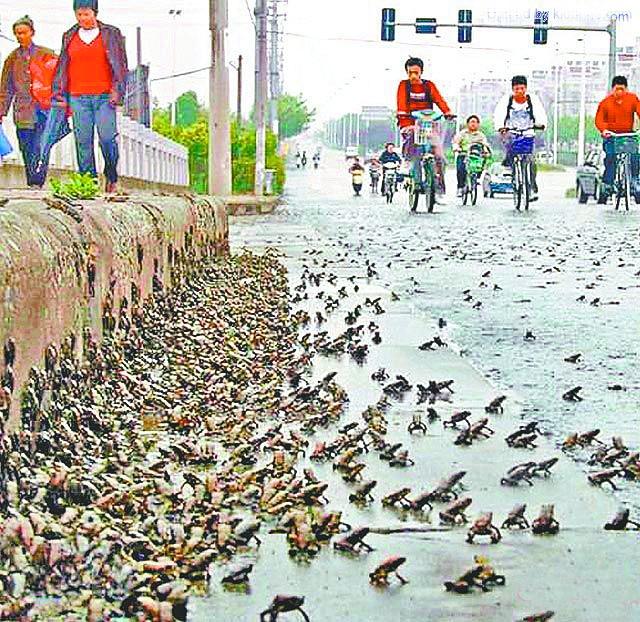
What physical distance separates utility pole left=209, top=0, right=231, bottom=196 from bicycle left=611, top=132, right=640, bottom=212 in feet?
25.5

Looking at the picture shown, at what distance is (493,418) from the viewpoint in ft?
16.8

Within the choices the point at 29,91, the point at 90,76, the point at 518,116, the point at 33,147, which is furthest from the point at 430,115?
the point at 90,76

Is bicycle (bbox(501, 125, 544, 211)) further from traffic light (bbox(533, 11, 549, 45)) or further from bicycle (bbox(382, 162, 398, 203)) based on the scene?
traffic light (bbox(533, 11, 549, 45))

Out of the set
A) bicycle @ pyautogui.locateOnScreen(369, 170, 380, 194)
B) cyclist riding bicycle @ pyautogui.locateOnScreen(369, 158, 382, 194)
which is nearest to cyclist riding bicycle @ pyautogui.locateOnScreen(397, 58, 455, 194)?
cyclist riding bicycle @ pyautogui.locateOnScreen(369, 158, 382, 194)

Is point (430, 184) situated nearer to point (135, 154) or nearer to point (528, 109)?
point (528, 109)

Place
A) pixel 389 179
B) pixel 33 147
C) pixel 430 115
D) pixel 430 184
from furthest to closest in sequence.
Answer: pixel 389 179 → pixel 430 184 → pixel 430 115 → pixel 33 147

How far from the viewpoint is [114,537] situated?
3312mm

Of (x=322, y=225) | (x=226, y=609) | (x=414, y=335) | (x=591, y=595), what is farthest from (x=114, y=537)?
(x=322, y=225)

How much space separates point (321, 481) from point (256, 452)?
396 millimetres

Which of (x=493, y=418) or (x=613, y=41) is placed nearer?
(x=493, y=418)

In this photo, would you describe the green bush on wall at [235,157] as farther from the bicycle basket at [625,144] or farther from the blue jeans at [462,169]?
the bicycle basket at [625,144]

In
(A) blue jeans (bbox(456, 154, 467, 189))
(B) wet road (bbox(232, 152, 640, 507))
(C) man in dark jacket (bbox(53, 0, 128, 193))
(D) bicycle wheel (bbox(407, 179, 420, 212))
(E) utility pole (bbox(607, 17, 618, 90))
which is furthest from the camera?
(E) utility pole (bbox(607, 17, 618, 90))

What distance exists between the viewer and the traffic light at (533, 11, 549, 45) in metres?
55.7

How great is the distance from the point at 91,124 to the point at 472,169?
59.5ft
